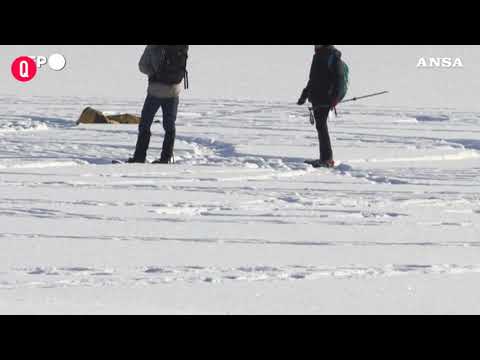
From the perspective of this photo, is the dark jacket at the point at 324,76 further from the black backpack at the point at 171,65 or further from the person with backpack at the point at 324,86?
the black backpack at the point at 171,65

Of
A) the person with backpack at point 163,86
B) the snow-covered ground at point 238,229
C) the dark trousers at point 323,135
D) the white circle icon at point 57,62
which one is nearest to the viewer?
the snow-covered ground at point 238,229

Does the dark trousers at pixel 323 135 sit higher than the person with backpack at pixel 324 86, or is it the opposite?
the person with backpack at pixel 324 86

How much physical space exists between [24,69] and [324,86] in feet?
76.0

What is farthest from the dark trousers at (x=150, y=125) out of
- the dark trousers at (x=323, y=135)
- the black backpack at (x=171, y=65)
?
the dark trousers at (x=323, y=135)

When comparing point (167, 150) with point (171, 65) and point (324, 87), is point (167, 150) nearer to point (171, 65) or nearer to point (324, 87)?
point (171, 65)

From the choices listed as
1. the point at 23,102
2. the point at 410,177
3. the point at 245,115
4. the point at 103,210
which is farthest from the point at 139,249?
the point at 23,102

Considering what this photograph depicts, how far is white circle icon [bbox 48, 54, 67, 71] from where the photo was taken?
33969 mm

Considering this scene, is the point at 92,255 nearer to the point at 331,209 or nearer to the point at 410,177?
the point at 331,209

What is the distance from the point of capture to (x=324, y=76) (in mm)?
10367

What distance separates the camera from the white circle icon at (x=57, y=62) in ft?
111

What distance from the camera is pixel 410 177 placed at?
9.20 metres

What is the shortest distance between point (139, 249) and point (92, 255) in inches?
11.4

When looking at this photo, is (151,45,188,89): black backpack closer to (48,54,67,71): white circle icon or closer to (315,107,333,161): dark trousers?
(315,107,333,161): dark trousers

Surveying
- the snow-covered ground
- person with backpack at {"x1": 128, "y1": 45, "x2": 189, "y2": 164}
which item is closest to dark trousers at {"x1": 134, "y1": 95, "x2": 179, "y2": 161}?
person with backpack at {"x1": 128, "y1": 45, "x2": 189, "y2": 164}
